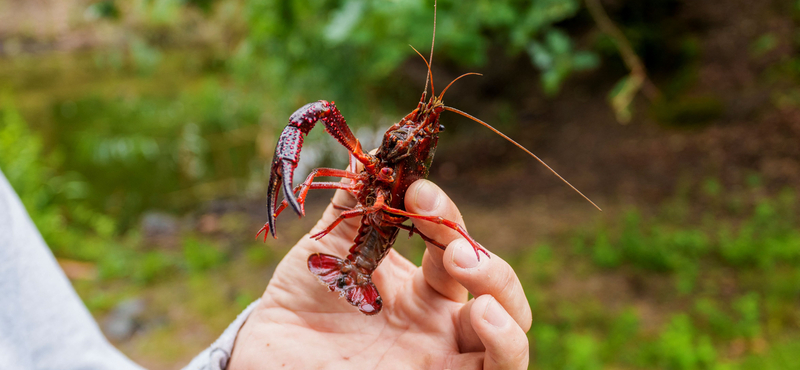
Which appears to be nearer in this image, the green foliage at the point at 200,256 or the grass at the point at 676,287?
the grass at the point at 676,287

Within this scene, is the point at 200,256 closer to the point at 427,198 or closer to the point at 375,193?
the point at 375,193

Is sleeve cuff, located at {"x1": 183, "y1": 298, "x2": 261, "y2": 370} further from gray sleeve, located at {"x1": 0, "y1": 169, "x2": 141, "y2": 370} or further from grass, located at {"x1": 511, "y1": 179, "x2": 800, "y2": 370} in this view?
grass, located at {"x1": 511, "y1": 179, "x2": 800, "y2": 370}

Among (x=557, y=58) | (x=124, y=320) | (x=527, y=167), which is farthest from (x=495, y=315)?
(x=527, y=167)

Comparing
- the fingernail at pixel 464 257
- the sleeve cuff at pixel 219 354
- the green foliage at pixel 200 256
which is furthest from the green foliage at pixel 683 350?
the green foliage at pixel 200 256

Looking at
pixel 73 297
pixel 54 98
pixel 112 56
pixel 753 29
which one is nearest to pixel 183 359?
pixel 73 297

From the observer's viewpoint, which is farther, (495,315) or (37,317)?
(37,317)

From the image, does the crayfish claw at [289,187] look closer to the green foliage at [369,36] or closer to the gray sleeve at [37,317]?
the gray sleeve at [37,317]
